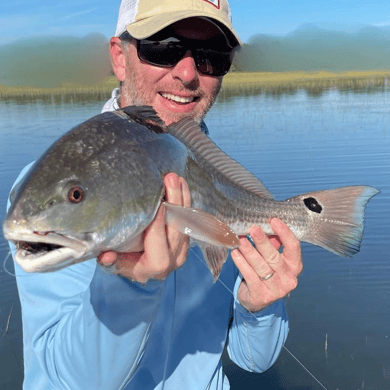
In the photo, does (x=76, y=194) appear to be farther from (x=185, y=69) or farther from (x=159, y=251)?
(x=185, y=69)

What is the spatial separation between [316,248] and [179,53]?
5.42 metres

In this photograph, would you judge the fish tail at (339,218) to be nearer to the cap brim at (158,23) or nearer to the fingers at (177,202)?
the fingers at (177,202)

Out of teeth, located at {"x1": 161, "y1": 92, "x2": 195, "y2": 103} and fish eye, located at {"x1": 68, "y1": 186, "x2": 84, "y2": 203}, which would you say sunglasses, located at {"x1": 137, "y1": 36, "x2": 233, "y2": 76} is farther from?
fish eye, located at {"x1": 68, "y1": 186, "x2": 84, "y2": 203}

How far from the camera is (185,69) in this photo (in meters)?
3.35

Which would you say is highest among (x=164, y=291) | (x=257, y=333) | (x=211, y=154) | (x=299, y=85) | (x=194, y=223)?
(x=211, y=154)

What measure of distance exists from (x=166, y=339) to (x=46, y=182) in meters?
1.47

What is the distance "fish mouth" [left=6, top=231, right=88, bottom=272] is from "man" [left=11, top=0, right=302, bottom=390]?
9.3 inches

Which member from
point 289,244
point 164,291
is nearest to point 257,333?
point 164,291

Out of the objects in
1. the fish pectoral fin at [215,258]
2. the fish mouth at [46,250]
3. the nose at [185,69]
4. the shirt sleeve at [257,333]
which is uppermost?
the nose at [185,69]

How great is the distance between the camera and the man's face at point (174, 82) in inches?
→ 131

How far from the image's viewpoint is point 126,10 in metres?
3.40

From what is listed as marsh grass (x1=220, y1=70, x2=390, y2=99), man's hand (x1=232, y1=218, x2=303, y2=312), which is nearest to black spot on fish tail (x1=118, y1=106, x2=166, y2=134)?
man's hand (x1=232, y1=218, x2=303, y2=312)

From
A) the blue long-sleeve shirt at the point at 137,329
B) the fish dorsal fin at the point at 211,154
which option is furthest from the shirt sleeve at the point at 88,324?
the fish dorsal fin at the point at 211,154

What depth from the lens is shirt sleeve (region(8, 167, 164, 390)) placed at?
2283mm
